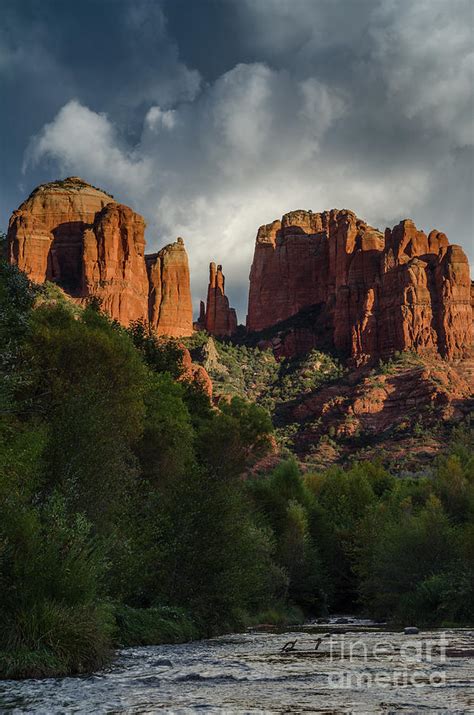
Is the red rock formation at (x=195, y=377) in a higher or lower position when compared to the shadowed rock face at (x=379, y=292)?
lower

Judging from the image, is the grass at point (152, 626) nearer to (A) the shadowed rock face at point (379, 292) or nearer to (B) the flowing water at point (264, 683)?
(B) the flowing water at point (264, 683)

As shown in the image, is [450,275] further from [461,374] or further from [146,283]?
[146,283]

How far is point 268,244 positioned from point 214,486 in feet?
541

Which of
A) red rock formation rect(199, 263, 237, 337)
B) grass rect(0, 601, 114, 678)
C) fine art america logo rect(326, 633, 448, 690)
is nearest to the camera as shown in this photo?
fine art america logo rect(326, 633, 448, 690)

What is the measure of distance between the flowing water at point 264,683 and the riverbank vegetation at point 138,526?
151 centimetres

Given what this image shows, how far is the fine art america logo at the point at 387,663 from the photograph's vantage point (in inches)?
563

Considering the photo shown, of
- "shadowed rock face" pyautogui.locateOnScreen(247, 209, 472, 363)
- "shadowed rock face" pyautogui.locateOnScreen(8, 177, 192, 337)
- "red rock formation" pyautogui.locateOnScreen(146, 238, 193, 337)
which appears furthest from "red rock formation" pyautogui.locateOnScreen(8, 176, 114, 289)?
"shadowed rock face" pyautogui.locateOnScreen(247, 209, 472, 363)

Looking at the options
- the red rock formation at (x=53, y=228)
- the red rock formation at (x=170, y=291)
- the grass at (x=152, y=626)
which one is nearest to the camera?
the grass at (x=152, y=626)

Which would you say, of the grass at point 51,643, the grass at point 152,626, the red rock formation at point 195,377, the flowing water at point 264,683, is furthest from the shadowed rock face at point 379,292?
the grass at point 51,643

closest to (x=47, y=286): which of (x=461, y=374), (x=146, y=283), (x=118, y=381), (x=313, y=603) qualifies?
(x=146, y=283)

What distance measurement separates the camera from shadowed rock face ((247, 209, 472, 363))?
429 ft

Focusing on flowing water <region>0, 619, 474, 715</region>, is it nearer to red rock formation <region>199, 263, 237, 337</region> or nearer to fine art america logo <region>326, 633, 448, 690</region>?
fine art america logo <region>326, 633, 448, 690</region>

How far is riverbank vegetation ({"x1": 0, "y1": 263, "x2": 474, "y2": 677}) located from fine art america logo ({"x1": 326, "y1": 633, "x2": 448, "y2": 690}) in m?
5.41

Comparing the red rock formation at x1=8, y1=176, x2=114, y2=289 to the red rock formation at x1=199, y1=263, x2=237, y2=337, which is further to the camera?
the red rock formation at x1=199, y1=263, x2=237, y2=337
